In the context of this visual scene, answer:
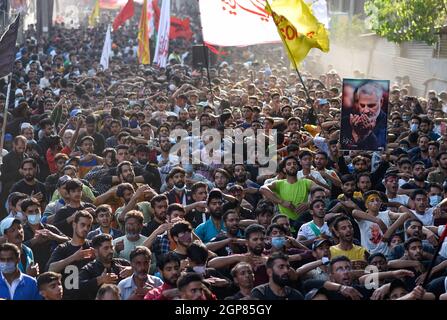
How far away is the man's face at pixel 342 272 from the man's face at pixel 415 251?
1.04 m

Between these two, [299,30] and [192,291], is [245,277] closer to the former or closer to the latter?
[192,291]

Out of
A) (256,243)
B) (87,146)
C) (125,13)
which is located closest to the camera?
(256,243)

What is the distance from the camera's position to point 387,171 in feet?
36.6

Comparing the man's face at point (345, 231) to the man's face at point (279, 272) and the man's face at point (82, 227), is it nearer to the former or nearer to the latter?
the man's face at point (279, 272)

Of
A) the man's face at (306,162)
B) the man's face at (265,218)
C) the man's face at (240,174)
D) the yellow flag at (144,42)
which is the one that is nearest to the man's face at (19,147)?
the man's face at (240,174)

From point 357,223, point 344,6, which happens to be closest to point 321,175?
point 357,223

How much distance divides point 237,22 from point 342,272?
7.88 metres

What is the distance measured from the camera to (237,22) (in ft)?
48.0

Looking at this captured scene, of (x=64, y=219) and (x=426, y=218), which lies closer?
(x=64, y=219)

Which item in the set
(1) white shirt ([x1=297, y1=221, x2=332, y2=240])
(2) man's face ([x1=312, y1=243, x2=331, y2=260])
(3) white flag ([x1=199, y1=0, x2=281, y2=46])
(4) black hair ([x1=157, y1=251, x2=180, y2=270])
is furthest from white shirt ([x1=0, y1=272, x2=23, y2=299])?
(3) white flag ([x1=199, y1=0, x2=281, y2=46])

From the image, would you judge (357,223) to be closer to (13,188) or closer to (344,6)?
(13,188)

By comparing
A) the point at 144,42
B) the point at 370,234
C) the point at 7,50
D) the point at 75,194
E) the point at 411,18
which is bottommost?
the point at 370,234

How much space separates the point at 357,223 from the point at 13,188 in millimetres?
3339

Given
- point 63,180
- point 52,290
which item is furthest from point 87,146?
point 52,290
